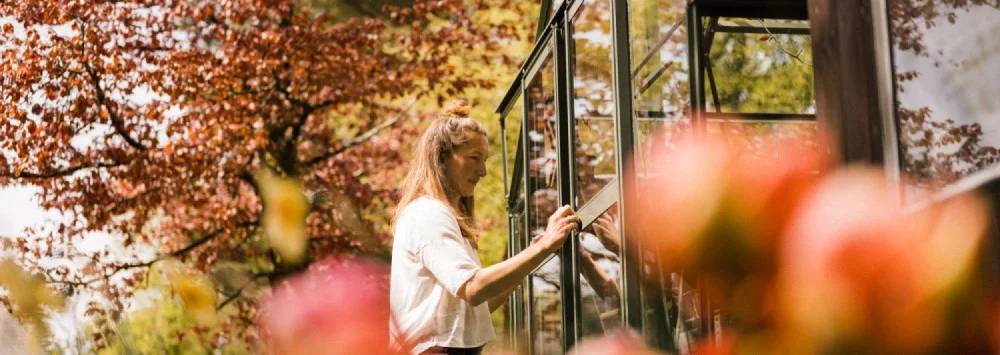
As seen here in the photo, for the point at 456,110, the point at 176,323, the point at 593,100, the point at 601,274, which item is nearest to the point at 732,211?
the point at 456,110

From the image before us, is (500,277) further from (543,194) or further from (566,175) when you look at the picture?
(543,194)

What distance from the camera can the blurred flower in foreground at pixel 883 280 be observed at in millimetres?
330

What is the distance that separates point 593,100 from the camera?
133 inches

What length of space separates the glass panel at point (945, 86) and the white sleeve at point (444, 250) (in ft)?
4.30

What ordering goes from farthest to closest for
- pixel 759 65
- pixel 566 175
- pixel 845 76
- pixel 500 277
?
pixel 759 65 < pixel 566 175 < pixel 500 277 < pixel 845 76

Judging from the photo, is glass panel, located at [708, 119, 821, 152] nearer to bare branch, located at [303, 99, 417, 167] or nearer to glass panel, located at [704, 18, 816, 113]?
glass panel, located at [704, 18, 816, 113]

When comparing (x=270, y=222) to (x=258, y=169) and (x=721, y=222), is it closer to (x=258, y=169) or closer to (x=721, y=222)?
(x=258, y=169)

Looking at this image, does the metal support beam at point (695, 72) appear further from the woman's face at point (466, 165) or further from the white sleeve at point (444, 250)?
the white sleeve at point (444, 250)

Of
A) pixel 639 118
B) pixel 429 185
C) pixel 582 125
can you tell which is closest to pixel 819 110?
pixel 429 185

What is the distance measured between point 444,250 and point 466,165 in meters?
0.39

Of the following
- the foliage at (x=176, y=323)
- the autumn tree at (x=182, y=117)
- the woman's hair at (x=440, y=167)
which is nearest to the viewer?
the woman's hair at (x=440, y=167)

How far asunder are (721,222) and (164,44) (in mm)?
9190

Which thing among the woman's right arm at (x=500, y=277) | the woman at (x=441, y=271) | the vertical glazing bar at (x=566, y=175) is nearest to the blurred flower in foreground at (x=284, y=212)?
the vertical glazing bar at (x=566, y=175)

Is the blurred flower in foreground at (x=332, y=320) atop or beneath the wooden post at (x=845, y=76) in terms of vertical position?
beneath
